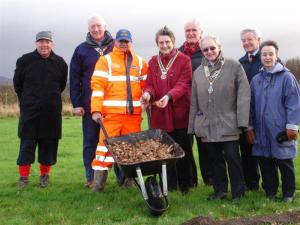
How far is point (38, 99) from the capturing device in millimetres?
8133

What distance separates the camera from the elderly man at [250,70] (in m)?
7.39

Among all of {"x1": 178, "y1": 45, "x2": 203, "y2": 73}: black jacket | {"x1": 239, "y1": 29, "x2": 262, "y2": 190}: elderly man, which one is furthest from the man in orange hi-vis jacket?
{"x1": 239, "y1": 29, "x2": 262, "y2": 190}: elderly man

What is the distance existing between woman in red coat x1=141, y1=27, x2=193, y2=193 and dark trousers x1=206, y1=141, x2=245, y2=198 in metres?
0.64

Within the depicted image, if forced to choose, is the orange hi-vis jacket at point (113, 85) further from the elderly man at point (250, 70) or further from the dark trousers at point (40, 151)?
the elderly man at point (250, 70)

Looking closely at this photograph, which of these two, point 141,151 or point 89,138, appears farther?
point 89,138

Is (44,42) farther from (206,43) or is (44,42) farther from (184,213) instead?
(184,213)

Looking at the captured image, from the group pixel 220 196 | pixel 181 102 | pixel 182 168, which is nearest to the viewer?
pixel 220 196

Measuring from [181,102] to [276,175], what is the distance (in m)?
1.74

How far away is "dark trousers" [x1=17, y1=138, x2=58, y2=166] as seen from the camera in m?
8.22

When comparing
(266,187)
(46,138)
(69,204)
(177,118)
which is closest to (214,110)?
(177,118)

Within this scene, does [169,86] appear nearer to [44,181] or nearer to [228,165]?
[228,165]

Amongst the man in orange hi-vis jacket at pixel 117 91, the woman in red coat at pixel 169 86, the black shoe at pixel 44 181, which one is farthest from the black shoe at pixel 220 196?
the black shoe at pixel 44 181

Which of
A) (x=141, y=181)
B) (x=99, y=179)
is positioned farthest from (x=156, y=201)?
(x=99, y=179)

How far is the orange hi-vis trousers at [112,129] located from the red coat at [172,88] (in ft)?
1.15
